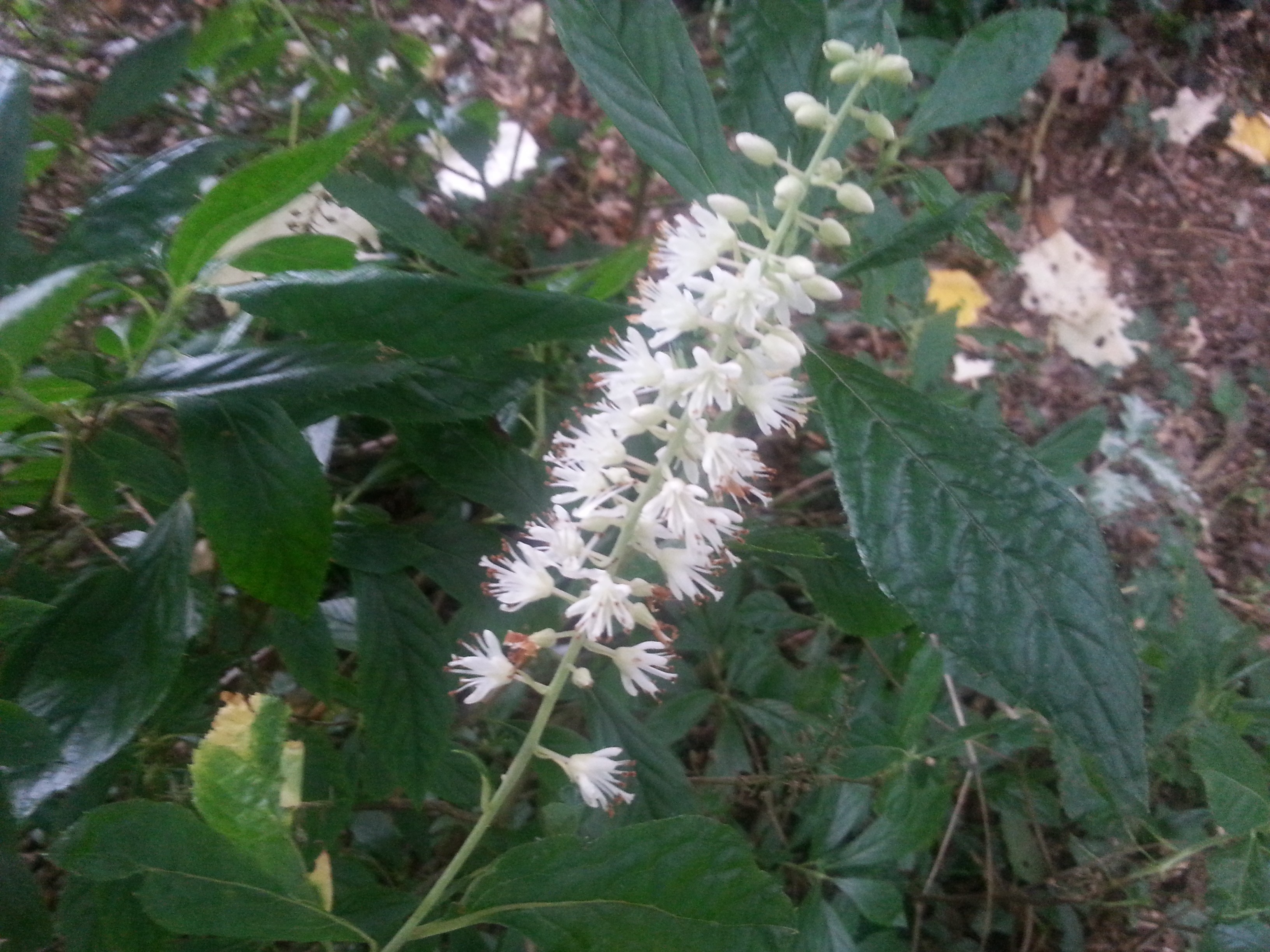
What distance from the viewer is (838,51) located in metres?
0.72

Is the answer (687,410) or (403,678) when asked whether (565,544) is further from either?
(403,678)

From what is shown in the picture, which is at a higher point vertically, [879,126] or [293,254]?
[879,126]

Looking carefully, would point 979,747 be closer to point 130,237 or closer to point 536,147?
point 130,237

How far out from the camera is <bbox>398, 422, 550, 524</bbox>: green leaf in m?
0.95

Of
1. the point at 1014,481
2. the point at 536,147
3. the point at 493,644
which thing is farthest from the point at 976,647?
the point at 536,147

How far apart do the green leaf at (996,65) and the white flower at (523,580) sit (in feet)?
2.07

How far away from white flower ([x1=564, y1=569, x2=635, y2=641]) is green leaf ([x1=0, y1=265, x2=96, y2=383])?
0.44m

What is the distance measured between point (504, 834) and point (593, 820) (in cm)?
13

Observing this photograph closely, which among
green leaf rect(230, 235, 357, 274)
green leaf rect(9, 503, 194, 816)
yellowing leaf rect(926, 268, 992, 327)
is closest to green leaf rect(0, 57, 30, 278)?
green leaf rect(230, 235, 357, 274)

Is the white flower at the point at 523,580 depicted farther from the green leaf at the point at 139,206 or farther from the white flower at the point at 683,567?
the green leaf at the point at 139,206

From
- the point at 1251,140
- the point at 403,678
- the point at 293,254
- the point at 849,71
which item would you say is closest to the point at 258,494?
the point at 293,254

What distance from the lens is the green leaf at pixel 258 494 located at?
0.67 m

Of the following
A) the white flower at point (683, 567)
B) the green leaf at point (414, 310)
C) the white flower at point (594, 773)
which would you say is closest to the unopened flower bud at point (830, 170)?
the green leaf at point (414, 310)

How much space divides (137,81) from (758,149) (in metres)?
0.84
